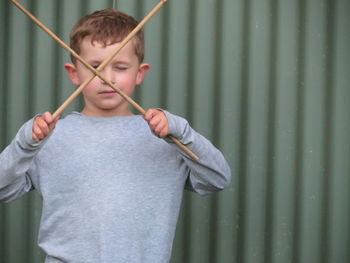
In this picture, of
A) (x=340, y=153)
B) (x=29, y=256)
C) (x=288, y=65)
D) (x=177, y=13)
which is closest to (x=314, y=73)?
(x=288, y=65)

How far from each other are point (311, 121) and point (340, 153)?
187 millimetres

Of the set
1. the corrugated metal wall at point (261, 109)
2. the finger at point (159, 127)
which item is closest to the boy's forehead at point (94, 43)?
the finger at point (159, 127)

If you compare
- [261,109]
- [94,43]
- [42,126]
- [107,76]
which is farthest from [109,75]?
[261,109]

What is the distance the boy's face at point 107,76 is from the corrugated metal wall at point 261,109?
0.95 meters

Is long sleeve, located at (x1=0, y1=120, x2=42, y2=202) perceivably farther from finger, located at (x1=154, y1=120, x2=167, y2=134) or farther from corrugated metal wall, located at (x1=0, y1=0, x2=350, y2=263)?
corrugated metal wall, located at (x1=0, y1=0, x2=350, y2=263)

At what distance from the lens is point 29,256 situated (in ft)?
12.5

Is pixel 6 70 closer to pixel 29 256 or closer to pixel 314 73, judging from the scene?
pixel 29 256

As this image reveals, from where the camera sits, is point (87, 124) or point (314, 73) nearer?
point (87, 124)

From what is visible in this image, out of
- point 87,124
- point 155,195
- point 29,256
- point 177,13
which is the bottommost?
point 29,256

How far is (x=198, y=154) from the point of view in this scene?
2.65 m

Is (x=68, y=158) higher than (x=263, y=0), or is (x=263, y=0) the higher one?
(x=263, y=0)

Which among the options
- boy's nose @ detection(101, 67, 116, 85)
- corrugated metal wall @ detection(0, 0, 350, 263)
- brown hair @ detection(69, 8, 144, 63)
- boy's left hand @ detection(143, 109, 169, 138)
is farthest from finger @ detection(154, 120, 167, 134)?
corrugated metal wall @ detection(0, 0, 350, 263)

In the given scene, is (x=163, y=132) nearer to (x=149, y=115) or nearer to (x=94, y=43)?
(x=149, y=115)

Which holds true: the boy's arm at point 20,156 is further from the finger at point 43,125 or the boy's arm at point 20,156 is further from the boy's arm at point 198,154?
the boy's arm at point 198,154
